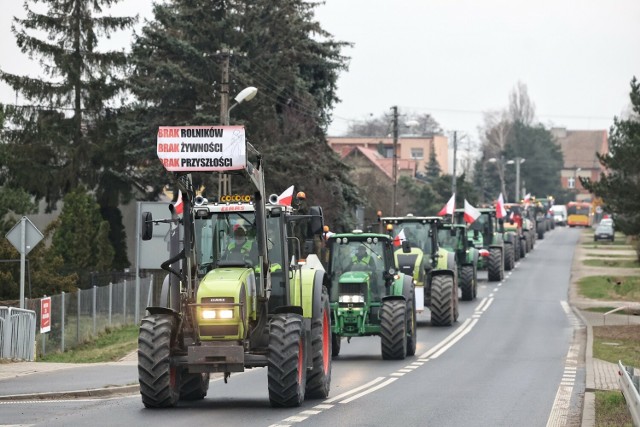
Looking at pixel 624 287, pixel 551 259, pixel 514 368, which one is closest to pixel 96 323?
pixel 514 368

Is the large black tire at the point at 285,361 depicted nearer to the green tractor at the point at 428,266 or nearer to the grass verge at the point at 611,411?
the grass verge at the point at 611,411

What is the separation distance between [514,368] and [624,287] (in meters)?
29.9

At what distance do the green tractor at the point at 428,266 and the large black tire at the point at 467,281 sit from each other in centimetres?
680

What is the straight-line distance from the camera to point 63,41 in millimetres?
59344

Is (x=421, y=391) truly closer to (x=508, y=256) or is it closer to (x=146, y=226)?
(x=146, y=226)

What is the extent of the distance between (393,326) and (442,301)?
10.4m

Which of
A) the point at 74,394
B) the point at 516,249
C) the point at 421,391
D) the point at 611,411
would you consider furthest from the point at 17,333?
the point at 516,249

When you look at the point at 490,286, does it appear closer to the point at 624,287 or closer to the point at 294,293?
the point at 624,287

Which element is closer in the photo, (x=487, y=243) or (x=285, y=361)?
(x=285, y=361)

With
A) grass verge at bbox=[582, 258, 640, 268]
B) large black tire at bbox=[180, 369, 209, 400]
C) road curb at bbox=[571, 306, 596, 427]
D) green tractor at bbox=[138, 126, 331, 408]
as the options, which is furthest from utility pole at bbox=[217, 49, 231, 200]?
grass verge at bbox=[582, 258, 640, 268]

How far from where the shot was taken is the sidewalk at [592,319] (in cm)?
2082

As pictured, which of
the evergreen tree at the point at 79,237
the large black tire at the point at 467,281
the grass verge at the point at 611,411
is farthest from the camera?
the evergreen tree at the point at 79,237

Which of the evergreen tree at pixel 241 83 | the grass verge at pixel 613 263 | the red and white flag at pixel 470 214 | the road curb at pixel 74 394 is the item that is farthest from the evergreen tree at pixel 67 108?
the road curb at pixel 74 394

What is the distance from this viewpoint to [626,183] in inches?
1961
